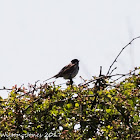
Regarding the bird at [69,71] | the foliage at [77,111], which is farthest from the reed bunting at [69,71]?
the foliage at [77,111]

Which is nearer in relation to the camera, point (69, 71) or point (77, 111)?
point (77, 111)

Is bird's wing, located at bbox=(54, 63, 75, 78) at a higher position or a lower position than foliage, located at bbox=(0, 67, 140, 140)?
higher

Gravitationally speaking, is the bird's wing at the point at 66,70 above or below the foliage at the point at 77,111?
above

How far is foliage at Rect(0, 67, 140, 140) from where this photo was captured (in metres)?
4.68

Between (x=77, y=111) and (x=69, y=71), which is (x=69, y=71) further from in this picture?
(x=77, y=111)

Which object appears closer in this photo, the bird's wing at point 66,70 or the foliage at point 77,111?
the foliage at point 77,111

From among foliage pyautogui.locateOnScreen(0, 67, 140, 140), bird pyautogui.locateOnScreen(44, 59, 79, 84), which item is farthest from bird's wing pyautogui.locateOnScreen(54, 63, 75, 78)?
foliage pyautogui.locateOnScreen(0, 67, 140, 140)

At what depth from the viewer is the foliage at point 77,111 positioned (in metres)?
4.68

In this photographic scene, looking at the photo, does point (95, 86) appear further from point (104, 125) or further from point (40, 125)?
point (40, 125)

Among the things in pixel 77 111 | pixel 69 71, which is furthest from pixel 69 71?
pixel 77 111

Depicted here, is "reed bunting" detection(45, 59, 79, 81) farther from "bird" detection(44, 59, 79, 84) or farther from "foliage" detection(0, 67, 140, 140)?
"foliage" detection(0, 67, 140, 140)

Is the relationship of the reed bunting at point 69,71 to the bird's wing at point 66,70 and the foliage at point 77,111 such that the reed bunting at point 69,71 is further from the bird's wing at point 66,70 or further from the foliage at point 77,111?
the foliage at point 77,111

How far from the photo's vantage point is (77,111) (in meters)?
4.91

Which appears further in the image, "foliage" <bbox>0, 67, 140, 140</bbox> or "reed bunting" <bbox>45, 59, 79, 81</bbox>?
"reed bunting" <bbox>45, 59, 79, 81</bbox>
